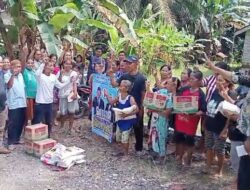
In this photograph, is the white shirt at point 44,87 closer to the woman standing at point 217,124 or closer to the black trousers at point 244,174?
the woman standing at point 217,124

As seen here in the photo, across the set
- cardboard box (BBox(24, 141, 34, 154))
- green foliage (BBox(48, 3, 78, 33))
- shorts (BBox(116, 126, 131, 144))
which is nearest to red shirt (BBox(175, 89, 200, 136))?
shorts (BBox(116, 126, 131, 144))

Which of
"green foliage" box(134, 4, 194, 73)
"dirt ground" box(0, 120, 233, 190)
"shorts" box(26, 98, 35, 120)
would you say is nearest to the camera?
"dirt ground" box(0, 120, 233, 190)

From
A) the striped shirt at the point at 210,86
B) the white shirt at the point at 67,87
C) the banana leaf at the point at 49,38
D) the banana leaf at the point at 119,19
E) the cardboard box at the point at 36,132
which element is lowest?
the cardboard box at the point at 36,132

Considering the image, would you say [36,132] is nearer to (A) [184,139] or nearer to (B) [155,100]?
(B) [155,100]

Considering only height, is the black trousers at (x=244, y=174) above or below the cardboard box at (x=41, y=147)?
above

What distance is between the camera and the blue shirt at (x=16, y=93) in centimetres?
669

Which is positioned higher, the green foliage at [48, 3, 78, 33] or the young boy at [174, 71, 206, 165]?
the green foliage at [48, 3, 78, 33]

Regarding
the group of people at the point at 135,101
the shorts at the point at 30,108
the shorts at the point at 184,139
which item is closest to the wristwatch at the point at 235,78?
the group of people at the point at 135,101

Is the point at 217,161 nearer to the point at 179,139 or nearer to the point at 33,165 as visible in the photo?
the point at 179,139

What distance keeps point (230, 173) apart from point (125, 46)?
241 inches

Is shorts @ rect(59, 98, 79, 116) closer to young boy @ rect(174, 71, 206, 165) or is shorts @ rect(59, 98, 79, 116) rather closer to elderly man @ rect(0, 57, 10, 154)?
elderly man @ rect(0, 57, 10, 154)

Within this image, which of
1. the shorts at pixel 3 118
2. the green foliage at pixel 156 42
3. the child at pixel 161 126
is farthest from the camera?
the green foliage at pixel 156 42

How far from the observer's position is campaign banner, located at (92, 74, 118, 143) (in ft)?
24.0

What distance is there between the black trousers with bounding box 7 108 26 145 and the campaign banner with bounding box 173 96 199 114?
8.56 feet
